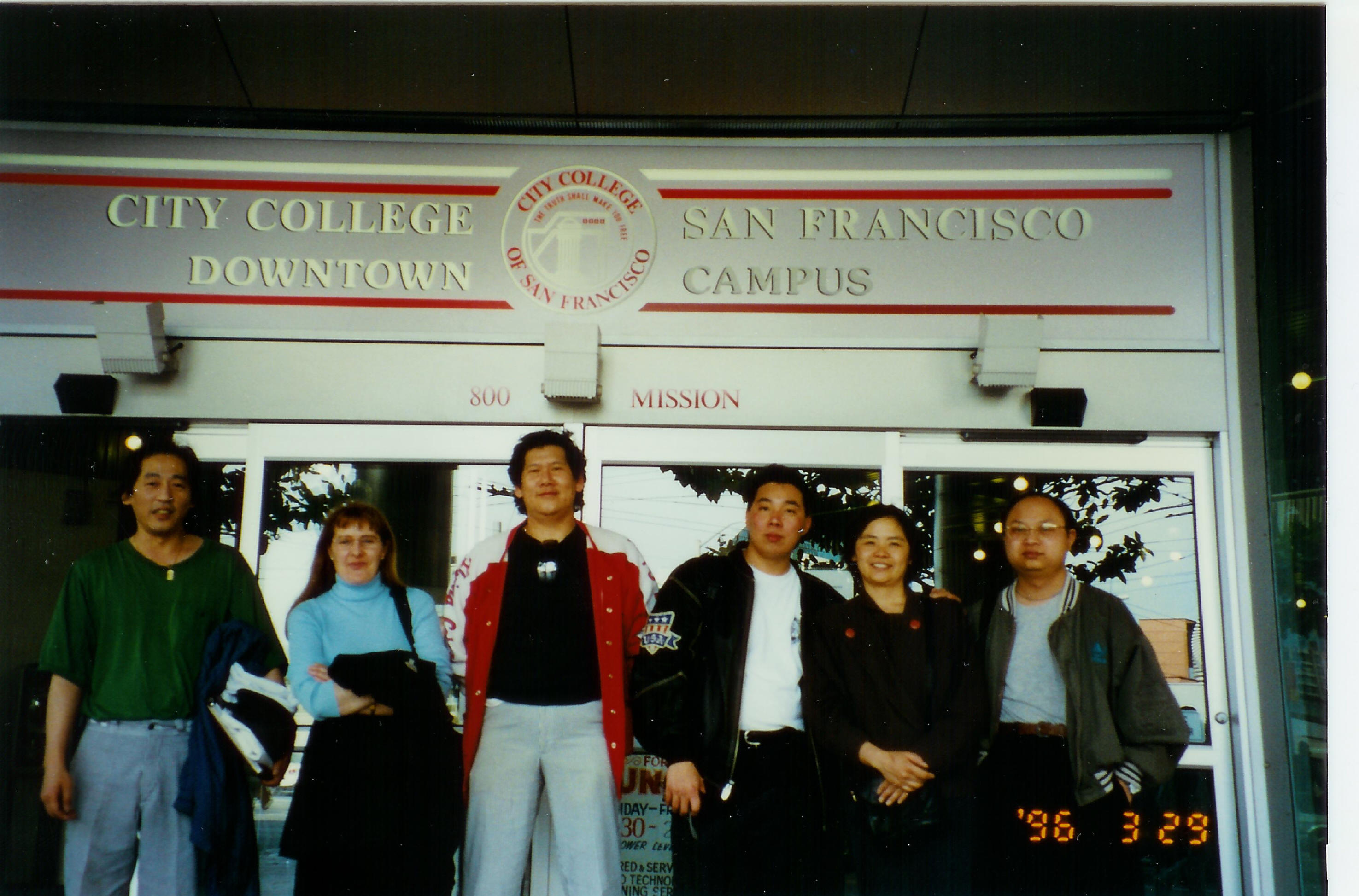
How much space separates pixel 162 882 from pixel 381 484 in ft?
4.85

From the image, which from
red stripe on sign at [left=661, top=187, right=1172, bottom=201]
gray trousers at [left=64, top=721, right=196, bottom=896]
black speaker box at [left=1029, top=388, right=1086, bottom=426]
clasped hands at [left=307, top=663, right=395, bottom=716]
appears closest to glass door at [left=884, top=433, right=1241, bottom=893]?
black speaker box at [left=1029, top=388, right=1086, bottom=426]

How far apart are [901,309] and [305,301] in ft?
7.59

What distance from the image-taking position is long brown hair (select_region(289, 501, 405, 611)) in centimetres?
352

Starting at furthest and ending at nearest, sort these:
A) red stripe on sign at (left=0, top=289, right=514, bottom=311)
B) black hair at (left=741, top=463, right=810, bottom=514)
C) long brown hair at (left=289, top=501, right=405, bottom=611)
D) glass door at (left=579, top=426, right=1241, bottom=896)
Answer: red stripe on sign at (left=0, top=289, right=514, bottom=311) < glass door at (left=579, top=426, right=1241, bottom=896) < long brown hair at (left=289, top=501, right=405, bottom=611) < black hair at (left=741, top=463, right=810, bottom=514)

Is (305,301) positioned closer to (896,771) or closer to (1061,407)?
(896,771)

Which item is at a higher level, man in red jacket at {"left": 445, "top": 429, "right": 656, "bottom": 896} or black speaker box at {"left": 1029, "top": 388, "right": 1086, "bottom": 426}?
black speaker box at {"left": 1029, "top": 388, "right": 1086, "bottom": 426}

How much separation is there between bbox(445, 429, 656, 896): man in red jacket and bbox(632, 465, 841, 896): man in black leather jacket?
14cm

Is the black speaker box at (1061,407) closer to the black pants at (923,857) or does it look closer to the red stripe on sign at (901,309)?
the red stripe on sign at (901,309)

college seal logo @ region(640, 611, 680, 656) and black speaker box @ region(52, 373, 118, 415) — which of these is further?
black speaker box @ region(52, 373, 118, 415)

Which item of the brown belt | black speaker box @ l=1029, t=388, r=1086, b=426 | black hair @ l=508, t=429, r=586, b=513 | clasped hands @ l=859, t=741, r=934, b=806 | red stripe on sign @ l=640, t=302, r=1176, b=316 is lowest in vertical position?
clasped hands @ l=859, t=741, r=934, b=806

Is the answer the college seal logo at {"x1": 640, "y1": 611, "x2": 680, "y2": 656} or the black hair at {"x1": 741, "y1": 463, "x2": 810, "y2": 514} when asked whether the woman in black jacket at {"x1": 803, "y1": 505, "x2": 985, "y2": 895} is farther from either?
the college seal logo at {"x1": 640, "y1": 611, "x2": 680, "y2": 656}

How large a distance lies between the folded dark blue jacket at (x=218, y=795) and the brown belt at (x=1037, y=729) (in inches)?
99.6

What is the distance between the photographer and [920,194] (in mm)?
3953

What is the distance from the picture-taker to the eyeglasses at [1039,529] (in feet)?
11.4
